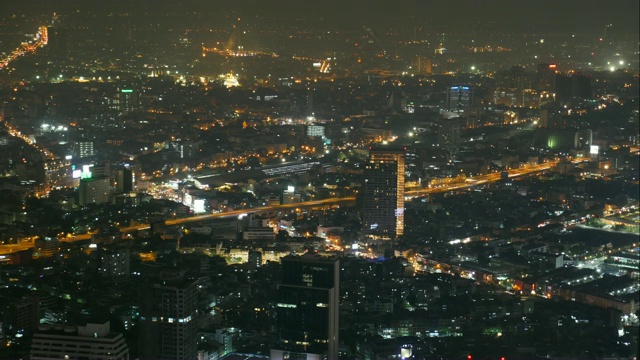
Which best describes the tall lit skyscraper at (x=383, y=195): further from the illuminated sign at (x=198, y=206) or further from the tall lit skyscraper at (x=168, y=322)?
the tall lit skyscraper at (x=168, y=322)

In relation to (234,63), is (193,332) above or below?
below

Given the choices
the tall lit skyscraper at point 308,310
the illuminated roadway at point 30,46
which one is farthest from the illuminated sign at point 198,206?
the tall lit skyscraper at point 308,310

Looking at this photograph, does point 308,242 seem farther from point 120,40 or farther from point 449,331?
point 120,40

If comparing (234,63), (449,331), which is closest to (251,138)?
(234,63)

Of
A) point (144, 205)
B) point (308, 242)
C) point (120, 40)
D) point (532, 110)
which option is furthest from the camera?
point (532, 110)

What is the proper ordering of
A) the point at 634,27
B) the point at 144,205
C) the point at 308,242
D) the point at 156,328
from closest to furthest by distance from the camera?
1. the point at 156,328
2. the point at 634,27
3. the point at 308,242
4. the point at 144,205

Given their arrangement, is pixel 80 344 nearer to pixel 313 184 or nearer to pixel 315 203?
pixel 315 203
